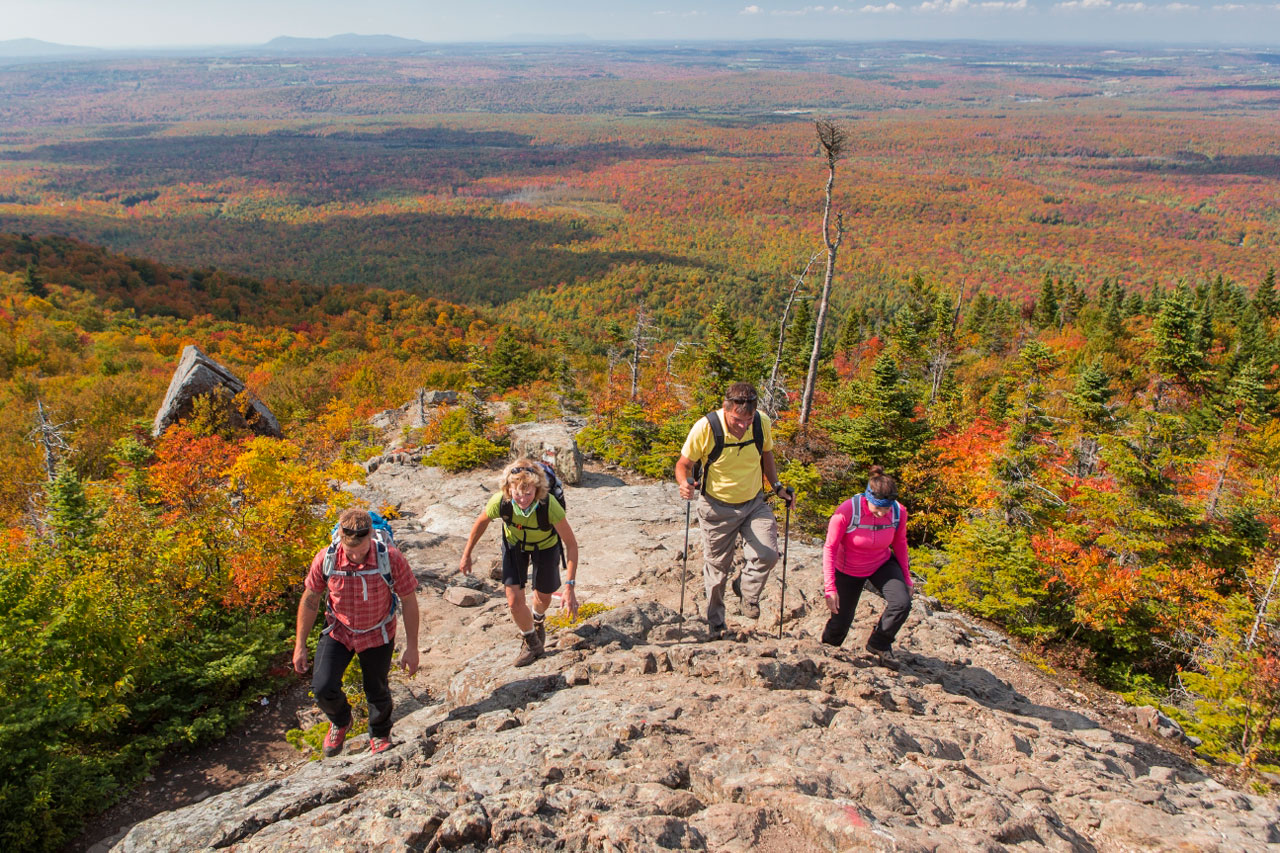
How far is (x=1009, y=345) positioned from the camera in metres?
51.5

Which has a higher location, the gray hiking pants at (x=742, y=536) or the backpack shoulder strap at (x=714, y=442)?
the backpack shoulder strap at (x=714, y=442)

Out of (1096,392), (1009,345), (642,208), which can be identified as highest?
(642,208)

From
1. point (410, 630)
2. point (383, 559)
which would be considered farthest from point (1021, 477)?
point (383, 559)

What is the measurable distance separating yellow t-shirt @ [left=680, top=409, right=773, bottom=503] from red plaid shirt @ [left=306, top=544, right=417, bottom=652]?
228 centimetres

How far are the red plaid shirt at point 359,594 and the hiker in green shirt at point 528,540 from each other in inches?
22.9

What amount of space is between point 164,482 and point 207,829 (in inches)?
298

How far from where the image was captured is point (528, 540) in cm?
519

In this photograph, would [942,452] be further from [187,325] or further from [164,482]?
[187,325]

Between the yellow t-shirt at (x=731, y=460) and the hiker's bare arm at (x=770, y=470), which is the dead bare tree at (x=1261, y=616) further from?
the yellow t-shirt at (x=731, y=460)

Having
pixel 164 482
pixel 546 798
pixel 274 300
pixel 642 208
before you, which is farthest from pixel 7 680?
pixel 642 208

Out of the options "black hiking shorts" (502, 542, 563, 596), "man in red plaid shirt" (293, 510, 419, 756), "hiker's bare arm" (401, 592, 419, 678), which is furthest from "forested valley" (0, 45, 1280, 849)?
"black hiking shorts" (502, 542, 563, 596)

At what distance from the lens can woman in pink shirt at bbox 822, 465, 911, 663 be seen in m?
5.14

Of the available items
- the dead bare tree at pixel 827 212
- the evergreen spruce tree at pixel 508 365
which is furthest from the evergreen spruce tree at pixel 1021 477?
the evergreen spruce tree at pixel 508 365

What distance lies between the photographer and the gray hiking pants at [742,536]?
543 centimetres
